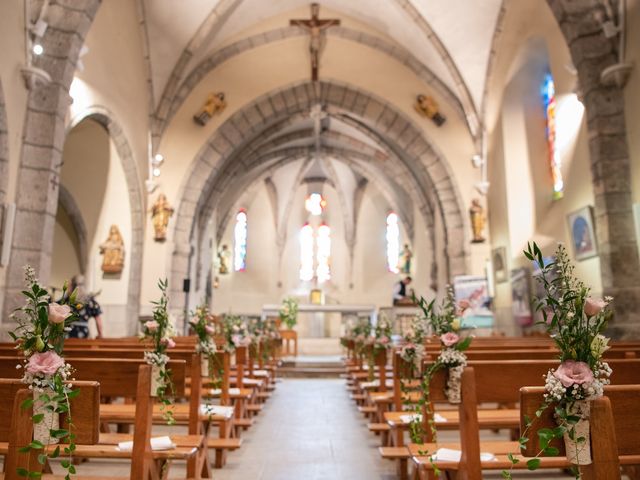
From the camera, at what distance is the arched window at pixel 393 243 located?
2267 centimetres

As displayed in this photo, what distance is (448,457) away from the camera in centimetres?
282

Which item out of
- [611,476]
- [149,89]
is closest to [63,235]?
[149,89]

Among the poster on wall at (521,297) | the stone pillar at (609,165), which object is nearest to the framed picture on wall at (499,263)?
the poster on wall at (521,297)

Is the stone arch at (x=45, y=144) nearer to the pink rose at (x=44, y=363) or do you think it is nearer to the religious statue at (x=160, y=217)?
the pink rose at (x=44, y=363)

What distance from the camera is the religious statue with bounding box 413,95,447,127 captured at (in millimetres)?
12805

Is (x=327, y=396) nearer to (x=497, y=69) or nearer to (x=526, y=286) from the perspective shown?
(x=526, y=286)

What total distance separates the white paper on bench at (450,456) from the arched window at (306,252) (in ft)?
67.8

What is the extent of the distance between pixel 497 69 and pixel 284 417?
839cm

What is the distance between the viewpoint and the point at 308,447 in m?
4.89

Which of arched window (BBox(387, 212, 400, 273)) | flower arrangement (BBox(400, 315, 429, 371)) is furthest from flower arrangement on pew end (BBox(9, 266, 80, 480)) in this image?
arched window (BBox(387, 212, 400, 273))

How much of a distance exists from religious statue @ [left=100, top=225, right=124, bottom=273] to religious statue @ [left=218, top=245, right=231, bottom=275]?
9.09 metres

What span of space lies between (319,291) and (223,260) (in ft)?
12.6

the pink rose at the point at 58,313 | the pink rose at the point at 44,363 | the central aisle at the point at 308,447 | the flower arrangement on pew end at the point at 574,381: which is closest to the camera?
the flower arrangement on pew end at the point at 574,381

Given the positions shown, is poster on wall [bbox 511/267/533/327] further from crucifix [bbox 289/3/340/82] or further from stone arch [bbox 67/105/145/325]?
stone arch [bbox 67/105/145/325]
